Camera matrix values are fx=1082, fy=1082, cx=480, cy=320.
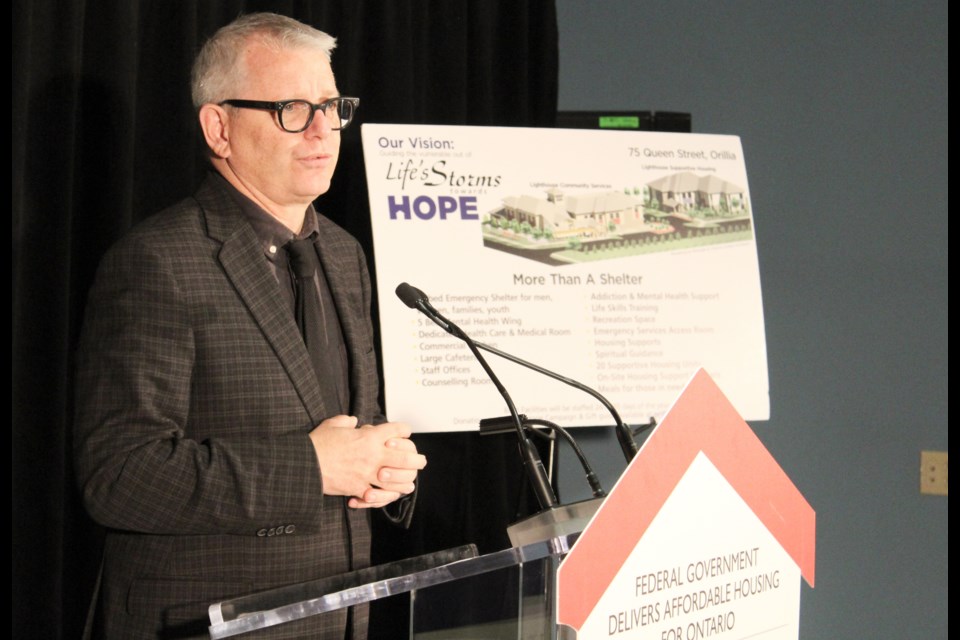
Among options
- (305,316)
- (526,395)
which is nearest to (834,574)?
(526,395)

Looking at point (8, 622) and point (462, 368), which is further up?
point (462, 368)

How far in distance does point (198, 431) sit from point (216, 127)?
0.56 metres

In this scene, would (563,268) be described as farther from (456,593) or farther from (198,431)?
(456,593)

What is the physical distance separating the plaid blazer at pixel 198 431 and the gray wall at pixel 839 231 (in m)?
1.83

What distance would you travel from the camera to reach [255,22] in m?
1.94

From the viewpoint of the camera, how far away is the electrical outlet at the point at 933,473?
341cm

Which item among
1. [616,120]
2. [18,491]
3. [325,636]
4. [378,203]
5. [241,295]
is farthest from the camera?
[616,120]

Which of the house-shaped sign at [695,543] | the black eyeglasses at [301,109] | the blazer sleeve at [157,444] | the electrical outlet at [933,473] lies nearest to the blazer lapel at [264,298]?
the blazer sleeve at [157,444]

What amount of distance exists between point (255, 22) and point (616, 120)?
145 cm

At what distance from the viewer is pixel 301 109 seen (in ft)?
6.43

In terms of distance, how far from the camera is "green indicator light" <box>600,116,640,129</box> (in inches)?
124

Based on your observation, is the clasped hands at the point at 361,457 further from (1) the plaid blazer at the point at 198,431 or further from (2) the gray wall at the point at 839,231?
(2) the gray wall at the point at 839,231

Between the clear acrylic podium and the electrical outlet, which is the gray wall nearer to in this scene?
the electrical outlet

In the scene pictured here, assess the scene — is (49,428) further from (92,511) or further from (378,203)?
(378,203)
